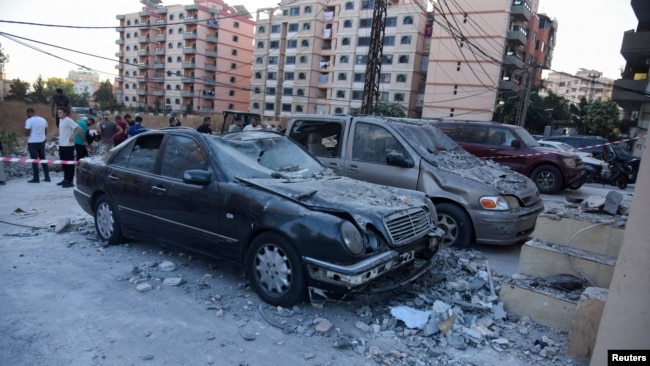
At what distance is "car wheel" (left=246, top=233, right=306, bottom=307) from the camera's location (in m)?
3.37

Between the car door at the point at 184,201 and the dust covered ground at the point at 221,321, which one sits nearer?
the dust covered ground at the point at 221,321

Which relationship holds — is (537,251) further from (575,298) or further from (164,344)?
(164,344)

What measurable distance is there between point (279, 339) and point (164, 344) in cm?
86

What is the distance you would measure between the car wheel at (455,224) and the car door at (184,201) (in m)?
2.99

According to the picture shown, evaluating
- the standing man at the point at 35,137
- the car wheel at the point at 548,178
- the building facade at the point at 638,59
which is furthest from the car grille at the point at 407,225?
the building facade at the point at 638,59

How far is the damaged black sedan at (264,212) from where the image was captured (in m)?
3.25

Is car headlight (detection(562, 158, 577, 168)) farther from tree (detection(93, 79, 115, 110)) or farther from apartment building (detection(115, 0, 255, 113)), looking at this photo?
tree (detection(93, 79, 115, 110))

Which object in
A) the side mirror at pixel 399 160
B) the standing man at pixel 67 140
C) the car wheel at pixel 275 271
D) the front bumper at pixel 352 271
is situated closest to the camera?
the front bumper at pixel 352 271

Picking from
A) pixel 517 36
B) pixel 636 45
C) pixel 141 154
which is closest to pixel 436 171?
pixel 141 154

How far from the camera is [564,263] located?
383 cm

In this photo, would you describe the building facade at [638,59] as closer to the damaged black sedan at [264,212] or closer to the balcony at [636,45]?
the balcony at [636,45]

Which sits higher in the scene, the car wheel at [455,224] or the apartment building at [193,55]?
the apartment building at [193,55]

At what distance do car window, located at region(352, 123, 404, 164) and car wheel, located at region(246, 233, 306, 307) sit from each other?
9.22 ft

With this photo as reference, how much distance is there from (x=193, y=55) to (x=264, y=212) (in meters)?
74.1
